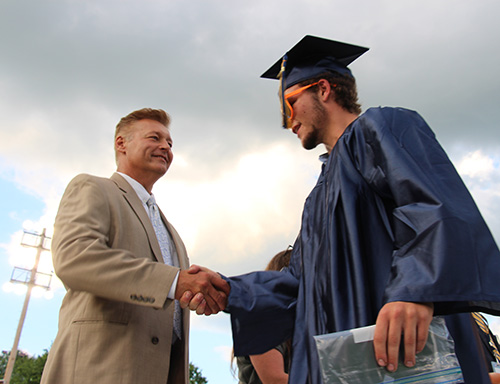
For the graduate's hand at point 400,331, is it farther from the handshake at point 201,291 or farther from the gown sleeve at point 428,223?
the handshake at point 201,291

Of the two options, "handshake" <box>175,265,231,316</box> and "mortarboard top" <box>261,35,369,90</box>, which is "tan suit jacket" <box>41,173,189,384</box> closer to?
"handshake" <box>175,265,231,316</box>

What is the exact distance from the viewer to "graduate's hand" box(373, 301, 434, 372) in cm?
146

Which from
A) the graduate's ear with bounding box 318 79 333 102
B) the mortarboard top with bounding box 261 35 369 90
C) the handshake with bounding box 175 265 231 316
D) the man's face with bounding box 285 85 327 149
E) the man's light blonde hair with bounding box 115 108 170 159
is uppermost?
the man's light blonde hair with bounding box 115 108 170 159

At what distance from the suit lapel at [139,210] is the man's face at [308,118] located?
1.22 metres

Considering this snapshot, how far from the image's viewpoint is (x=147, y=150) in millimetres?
3852

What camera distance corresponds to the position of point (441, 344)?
1.50 meters

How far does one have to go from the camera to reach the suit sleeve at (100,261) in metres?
2.63

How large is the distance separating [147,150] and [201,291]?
162 cm

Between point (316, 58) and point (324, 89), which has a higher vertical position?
point (316, 58)

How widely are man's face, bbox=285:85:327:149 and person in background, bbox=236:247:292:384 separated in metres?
1.10

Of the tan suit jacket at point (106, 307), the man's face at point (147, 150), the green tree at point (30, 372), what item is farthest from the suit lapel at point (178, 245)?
the green tree at point (30, 372)

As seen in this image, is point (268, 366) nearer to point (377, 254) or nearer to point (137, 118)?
point (377, 254)

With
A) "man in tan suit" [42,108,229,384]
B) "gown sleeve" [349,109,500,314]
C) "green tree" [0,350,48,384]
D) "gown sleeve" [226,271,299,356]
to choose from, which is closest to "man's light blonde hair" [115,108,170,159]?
"man in tan suit" [42,108,229,384]

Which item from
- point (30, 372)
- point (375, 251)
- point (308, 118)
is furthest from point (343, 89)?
point (30, 372)
